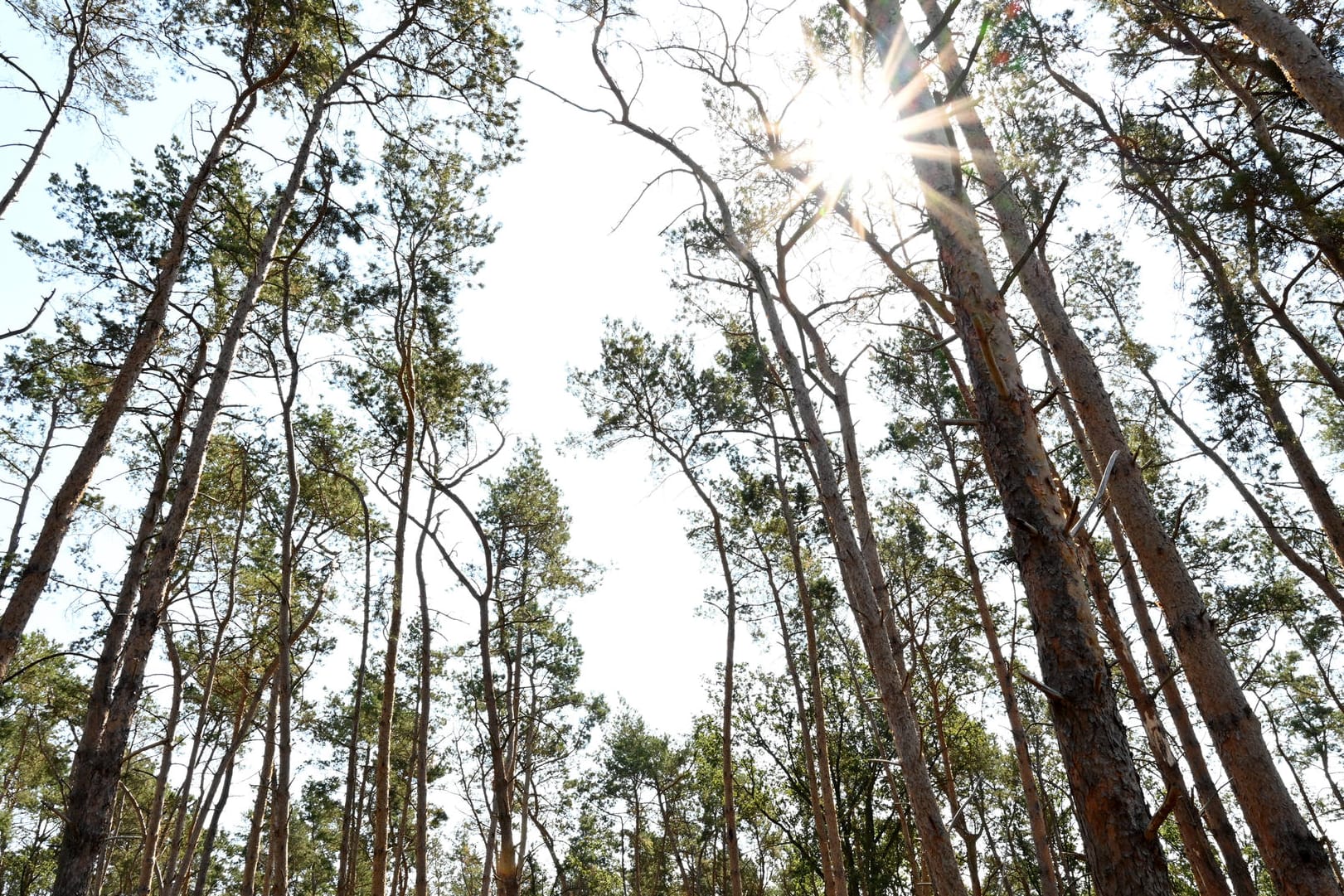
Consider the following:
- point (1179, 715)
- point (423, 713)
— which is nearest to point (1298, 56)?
point (1179, 715)

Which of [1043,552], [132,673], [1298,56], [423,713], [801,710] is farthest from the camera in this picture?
[801,710]

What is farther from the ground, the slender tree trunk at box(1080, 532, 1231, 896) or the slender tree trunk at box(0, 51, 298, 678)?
the slender tree trunk at box(0, 51, 298, 678)

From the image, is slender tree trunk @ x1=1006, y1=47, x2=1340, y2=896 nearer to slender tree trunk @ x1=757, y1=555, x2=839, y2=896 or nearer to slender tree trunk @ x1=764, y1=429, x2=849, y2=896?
slender tree trunk @ x1=764, y1=429, x2=849, y2=896

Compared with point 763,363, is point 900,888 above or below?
below

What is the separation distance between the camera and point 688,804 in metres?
23.2

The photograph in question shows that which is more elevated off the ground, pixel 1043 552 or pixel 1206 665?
pixel 1206 665

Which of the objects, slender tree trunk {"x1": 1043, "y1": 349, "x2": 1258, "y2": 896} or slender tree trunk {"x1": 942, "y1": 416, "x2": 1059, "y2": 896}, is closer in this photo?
slender tree trunk {"x1": 1043, "y1": 349, "x2": 1258, "y2": 896}

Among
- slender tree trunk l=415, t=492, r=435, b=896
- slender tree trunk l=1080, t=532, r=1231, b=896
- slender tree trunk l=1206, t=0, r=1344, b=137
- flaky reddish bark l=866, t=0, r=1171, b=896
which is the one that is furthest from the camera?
slender tree trunk l=415, t=492, r=435, b=896

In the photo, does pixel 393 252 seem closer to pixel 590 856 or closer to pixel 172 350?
pixel 172 350

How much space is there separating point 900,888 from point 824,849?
5.60m

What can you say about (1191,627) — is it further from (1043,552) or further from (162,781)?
(162,781)

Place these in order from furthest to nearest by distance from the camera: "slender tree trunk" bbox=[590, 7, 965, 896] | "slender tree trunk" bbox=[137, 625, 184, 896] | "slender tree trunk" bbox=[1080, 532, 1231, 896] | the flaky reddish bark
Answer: "slender tree trunk" bbox=[137, 625, 184, 896]
"slender tree trunk" bbox=[590, 7, 965, 896]
"slender tree trunk" bbox=[1080, 532, 1231, 896]
the flaky reddish bark

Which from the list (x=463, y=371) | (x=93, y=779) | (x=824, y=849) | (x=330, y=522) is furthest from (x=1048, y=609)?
(x=330, y=522)

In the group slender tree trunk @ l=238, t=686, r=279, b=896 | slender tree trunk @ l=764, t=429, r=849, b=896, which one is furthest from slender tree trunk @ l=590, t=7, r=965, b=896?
slender tree trunk @ l=238, t=686, r=279, b=896
